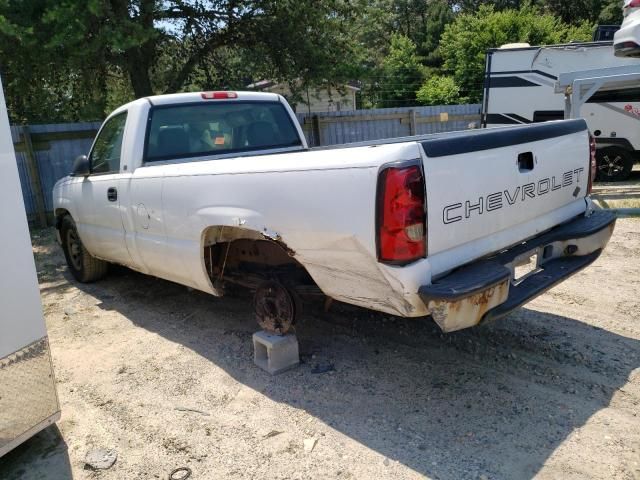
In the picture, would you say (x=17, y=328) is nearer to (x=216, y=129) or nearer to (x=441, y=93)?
(x=216, y=129)

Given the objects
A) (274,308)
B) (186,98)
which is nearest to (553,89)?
(186,98)

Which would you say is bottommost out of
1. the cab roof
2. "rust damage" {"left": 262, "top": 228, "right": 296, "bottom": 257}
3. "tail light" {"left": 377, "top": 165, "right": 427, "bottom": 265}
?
"rust damage" {"left": 262, "top": 228, "right": 296, "bottom": 257}

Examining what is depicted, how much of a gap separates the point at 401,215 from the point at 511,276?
41.5 inches

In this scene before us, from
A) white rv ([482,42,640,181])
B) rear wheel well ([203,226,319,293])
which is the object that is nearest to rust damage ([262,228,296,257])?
rear wheel well ([203,226,319,293])

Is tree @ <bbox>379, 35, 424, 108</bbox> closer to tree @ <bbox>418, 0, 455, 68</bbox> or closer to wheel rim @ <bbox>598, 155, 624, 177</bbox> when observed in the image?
tree @ <bbox>418, 0, 455, 68</bbox>

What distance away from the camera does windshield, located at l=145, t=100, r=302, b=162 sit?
4953 mm

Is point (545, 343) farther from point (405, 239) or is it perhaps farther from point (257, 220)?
point (257, 220)

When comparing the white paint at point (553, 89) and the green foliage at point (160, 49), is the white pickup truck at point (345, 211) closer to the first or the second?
the green foliage at point (160, 49)

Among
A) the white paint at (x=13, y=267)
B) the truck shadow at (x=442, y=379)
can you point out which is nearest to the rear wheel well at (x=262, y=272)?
the truck shadow at (x=442, y=379)

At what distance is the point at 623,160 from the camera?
42.6ft

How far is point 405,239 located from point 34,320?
2.08m

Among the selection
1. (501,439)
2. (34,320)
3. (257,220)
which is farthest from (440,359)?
(34,320)

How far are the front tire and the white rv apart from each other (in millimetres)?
10781

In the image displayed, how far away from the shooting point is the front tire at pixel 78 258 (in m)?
6.36
